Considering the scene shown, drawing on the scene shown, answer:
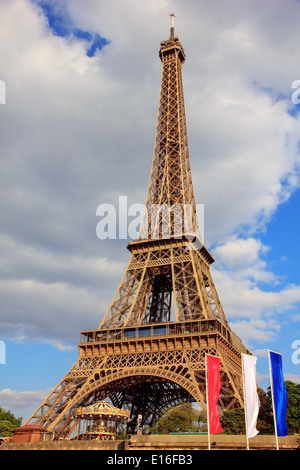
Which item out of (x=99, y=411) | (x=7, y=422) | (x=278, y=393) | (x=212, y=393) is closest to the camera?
(x=278, y=393)

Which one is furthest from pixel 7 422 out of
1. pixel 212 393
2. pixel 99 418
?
pixel 212 393

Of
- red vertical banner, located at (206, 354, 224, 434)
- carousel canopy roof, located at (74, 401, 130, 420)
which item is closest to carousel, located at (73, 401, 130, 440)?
carousel canopy roof, located at (74, 401, 130, 420)

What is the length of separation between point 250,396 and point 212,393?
2141mm

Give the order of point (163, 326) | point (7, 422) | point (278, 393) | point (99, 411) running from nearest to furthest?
point (278, 393) → point (99, 411) → point (163, 326) → point (7, 422)

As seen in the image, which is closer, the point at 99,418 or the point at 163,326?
the point at 99,418

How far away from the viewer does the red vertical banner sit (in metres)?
23.9

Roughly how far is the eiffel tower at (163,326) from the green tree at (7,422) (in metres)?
23.5

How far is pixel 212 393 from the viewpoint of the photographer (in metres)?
24.6

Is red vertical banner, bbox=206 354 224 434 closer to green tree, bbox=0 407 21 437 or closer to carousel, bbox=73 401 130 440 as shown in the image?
carousel, bbox=73 401 130 440

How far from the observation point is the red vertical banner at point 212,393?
78.4 ft

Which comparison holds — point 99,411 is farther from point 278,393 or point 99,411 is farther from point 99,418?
point 278,393
